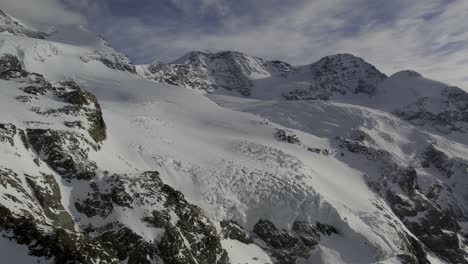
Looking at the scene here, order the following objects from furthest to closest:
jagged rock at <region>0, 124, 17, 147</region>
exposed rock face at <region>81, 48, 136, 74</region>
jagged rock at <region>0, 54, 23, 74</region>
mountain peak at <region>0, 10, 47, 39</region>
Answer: mountain peak at <region>0, 10, 47, 39</region> < exposed rock face at <region>81, 48, 136, 74</region> < jagged rock at <region>0, 54, 23, 74</region> < jagged rock at <region>0, 124, 17, 147</region>

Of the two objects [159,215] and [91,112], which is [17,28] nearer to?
[91,112]

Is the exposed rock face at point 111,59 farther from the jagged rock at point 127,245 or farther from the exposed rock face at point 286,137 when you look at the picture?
the jagged rock at point 127,245

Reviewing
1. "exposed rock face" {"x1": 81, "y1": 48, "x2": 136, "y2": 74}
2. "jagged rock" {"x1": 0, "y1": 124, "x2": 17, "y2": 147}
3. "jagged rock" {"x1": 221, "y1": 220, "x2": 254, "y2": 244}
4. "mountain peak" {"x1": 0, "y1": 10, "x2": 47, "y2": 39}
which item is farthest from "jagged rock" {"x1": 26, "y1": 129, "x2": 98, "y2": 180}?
"mountain peak" {"x1": 0, "y1": 10, "x2": 47, "y2": 39}

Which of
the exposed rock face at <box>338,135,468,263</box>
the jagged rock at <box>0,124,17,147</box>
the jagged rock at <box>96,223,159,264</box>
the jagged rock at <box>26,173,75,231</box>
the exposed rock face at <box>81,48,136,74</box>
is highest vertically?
the exposed rock face at <box>81,48,136,74</box>

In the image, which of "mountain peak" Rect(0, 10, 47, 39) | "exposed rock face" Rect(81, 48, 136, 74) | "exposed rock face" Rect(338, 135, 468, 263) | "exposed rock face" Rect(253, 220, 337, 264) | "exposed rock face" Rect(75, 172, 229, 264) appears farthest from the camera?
"mountain peak" Rect(0, 10, 47, 39)

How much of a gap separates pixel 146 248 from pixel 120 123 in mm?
28035

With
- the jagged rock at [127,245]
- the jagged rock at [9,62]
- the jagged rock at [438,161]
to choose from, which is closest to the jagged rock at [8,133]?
the jagged rock at [127,245]

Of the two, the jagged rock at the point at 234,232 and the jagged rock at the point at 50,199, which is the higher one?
the jagged rock at the point at 50,199

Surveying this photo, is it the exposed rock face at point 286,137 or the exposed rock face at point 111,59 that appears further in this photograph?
the exposed rock face at point 111,59

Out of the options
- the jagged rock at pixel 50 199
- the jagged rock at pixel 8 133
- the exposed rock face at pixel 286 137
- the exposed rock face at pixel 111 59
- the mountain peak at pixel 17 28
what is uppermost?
the mountain peak at pixel 17 28

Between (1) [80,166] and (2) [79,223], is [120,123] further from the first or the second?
(2) [79,223]

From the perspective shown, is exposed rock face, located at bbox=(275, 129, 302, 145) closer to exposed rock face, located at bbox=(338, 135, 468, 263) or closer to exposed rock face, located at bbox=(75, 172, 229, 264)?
exposed rock face, located at bbox=(338, 135, 468, 263)

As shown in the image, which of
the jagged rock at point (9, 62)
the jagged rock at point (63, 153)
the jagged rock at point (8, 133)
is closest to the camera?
the jagged rock at point (8, 133)

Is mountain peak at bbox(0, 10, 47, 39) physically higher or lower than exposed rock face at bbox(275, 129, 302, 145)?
higher
